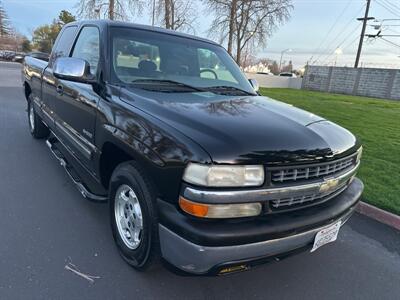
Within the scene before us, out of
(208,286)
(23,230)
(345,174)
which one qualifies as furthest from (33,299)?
(345,174)

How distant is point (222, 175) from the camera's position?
201 centimetres

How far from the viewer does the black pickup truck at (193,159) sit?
2033 mm

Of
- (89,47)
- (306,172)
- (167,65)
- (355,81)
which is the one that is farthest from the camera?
(355,81)

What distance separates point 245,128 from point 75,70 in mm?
1731

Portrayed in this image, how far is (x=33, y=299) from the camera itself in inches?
92.4

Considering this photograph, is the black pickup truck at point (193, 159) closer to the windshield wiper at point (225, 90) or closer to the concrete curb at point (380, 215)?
the windshield wiper at point (225, 90)

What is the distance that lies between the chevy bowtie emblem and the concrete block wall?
33347mm

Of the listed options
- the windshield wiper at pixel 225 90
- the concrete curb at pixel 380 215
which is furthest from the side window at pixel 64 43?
the concrete curb at pixel 380 215

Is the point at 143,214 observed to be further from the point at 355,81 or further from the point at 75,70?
the point at 355,81

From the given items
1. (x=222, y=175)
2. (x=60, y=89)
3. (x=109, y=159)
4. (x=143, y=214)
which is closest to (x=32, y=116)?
(x=60, y=89)

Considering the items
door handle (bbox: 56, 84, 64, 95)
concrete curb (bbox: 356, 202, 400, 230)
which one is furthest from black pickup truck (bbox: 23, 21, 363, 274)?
concrete curb (bbox: 356, 202, 400, 230)

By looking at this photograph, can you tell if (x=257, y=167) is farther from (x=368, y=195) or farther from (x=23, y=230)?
(x=368, y=195)

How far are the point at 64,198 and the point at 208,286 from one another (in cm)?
211

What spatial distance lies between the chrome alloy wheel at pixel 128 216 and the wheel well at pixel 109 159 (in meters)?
0.29
